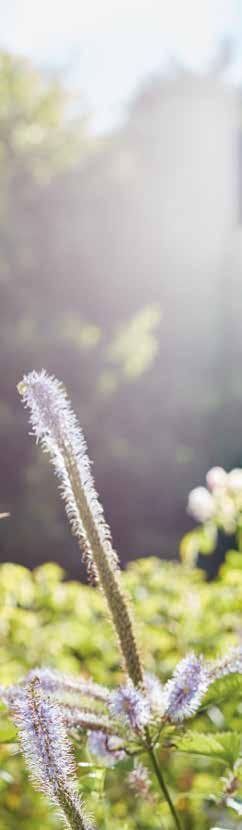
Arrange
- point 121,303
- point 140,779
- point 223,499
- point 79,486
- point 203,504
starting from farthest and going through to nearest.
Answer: point 121,303, point 203,504, point 223,499, point 140,779, point 79,486

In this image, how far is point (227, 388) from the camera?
15164 mm

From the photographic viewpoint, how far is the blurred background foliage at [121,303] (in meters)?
12.9

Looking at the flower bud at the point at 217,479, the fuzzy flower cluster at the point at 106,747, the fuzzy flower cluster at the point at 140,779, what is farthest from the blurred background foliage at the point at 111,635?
the fuzzy flower cluster at the point at 106,747

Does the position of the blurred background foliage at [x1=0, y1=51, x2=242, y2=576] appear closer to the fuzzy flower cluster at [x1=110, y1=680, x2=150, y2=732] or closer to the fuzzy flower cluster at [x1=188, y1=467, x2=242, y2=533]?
the fuzzy flower cluster at [x1=188, y1=467, x2=242, y2=533]

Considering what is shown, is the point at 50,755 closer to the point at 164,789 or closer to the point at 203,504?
the point at 164,789

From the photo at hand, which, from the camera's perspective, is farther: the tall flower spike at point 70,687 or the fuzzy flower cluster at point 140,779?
the fuzzy flower cluster at point 140,779

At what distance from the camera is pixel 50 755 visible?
2.32 feet

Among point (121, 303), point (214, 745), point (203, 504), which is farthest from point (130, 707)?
point (121, 303)

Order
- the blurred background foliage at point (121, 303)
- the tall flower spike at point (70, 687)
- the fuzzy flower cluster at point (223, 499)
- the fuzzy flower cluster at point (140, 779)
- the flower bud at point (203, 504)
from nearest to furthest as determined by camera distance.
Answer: the tall flower spike at point (70, 687)
the fuzzy flower cluster at point (140, 779)
the fuzzy flower cluster at point (223, 499)
the flower bud at point (203, 504)
the blurred background foliage at point (121, 303)

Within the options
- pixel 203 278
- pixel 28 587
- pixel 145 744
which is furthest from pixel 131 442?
pixel 145 744

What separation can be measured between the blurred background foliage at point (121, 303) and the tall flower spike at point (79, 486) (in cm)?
1103

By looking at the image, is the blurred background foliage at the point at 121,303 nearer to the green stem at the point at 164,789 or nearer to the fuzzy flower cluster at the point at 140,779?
the fuzzy flower cluster at the point at 140,779

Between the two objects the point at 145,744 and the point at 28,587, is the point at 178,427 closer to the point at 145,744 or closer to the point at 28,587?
the point at 28,587

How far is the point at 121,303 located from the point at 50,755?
14.5m
